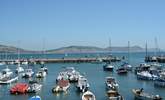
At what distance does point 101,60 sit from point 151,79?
255 feet

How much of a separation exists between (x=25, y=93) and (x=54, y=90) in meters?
4.45

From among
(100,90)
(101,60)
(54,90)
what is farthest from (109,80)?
(101,60)

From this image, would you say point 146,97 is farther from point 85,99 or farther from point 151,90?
point 151,90

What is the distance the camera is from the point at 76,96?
54156mm

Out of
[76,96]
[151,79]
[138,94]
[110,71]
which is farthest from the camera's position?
[110,71]

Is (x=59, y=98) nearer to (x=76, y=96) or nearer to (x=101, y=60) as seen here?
(x=76, y=96)

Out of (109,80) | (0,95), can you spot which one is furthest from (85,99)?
(109,80)

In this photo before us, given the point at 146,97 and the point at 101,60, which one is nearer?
the point at 146,97

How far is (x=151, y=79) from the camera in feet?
249

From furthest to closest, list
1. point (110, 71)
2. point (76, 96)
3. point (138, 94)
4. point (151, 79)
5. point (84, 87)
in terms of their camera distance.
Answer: point (110, 71) < point (151, 79) < point (84, 87) < point (76, 96) < point (138, 94)

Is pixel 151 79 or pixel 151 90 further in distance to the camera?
pixel 151 79

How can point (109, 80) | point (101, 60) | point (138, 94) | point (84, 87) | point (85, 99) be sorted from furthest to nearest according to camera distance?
point (101, 60) < point (109, 80) < point (84, 87) < point (138, 94) < point (85, 99)

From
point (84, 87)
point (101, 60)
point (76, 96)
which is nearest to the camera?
point (76, 96)

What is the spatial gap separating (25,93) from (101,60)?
323 feet
